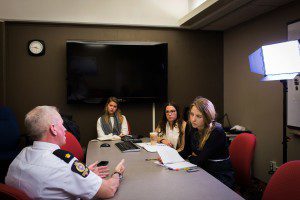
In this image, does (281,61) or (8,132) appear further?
(8,132)

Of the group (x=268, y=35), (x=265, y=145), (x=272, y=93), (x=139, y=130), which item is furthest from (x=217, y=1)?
(x=139, y=130)

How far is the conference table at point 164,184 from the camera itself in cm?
165

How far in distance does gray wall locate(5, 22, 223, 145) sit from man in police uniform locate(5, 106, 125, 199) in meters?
3.06

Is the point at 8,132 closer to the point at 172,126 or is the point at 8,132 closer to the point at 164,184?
the point at 172,126

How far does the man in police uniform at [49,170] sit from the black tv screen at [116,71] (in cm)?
291

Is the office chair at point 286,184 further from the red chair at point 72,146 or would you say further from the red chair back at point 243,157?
the red chair at point 72,146

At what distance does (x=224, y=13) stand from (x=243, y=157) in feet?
7.61

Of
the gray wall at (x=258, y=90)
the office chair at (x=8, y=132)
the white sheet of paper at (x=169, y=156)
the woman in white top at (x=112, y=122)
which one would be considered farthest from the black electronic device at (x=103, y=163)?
the gray wall at (x=258, y=90)

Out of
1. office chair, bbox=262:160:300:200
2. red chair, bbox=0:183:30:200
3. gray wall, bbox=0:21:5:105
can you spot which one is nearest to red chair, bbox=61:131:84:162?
red chair, bbox=0:183:30:200

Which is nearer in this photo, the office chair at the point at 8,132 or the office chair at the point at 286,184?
the office chair at the point at 286,184

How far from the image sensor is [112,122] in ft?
14.0

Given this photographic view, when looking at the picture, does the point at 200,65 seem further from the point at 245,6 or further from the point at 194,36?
the point at 245,6

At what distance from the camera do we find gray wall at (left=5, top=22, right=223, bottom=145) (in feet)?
14.6

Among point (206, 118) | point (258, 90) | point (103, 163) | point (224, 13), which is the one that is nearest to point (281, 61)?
point (206, 118)
